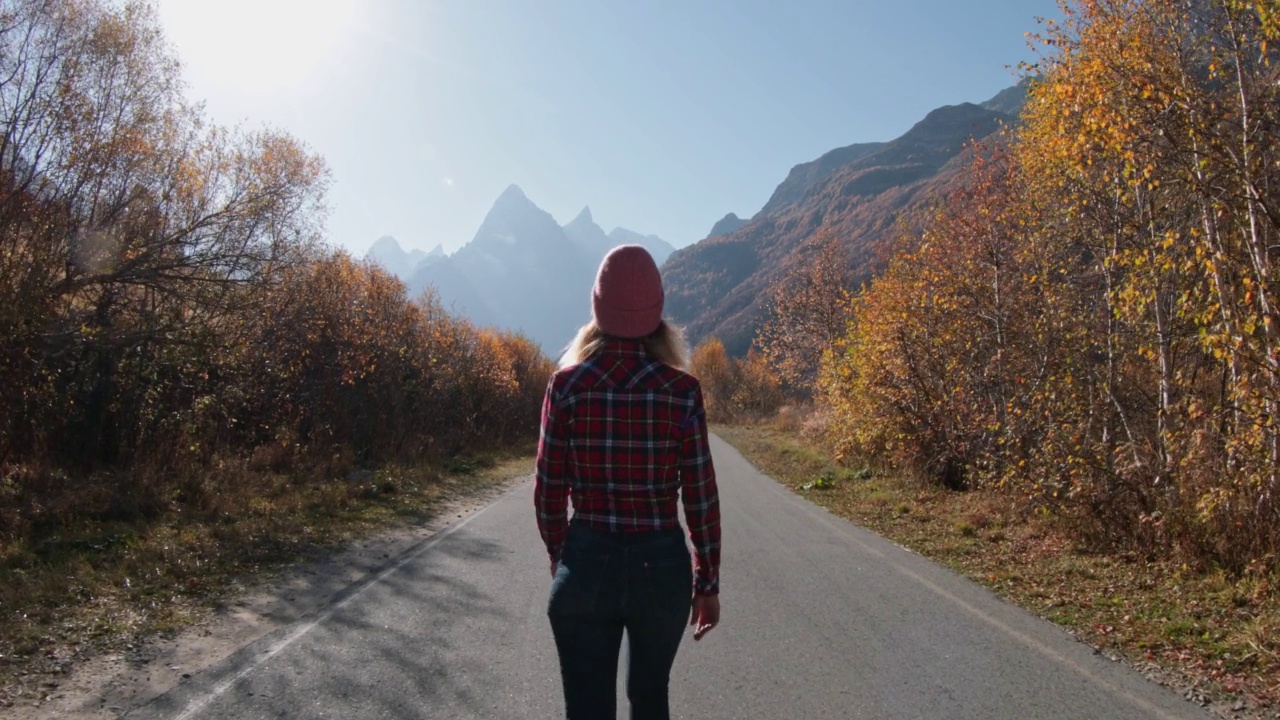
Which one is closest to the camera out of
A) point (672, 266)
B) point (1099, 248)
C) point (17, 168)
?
point (1099, 248)

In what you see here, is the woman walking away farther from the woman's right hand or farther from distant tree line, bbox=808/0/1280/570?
distant tree line, bbox=808/0/1280/570

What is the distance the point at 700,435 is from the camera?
2318 mm

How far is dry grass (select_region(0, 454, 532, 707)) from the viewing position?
5094 millimetres

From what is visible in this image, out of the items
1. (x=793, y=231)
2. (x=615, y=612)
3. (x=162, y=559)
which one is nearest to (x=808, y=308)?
(x=162, y=559)

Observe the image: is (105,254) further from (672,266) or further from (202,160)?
(672,266)

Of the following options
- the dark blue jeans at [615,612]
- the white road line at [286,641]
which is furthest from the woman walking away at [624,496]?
the white road line at [286,641]

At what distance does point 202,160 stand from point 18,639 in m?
10.7

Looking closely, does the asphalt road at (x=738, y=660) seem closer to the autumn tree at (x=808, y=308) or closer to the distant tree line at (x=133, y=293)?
the distant tree line at (x=133, y=293)

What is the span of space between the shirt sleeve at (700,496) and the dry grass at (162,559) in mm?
4085

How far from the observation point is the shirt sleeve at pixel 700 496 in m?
2.32

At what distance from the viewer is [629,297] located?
237 centimetres

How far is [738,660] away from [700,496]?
2.92 metres

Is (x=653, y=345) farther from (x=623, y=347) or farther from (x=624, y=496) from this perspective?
(x=624, y=496)

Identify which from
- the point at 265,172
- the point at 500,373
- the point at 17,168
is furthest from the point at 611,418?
the point at 500,373
